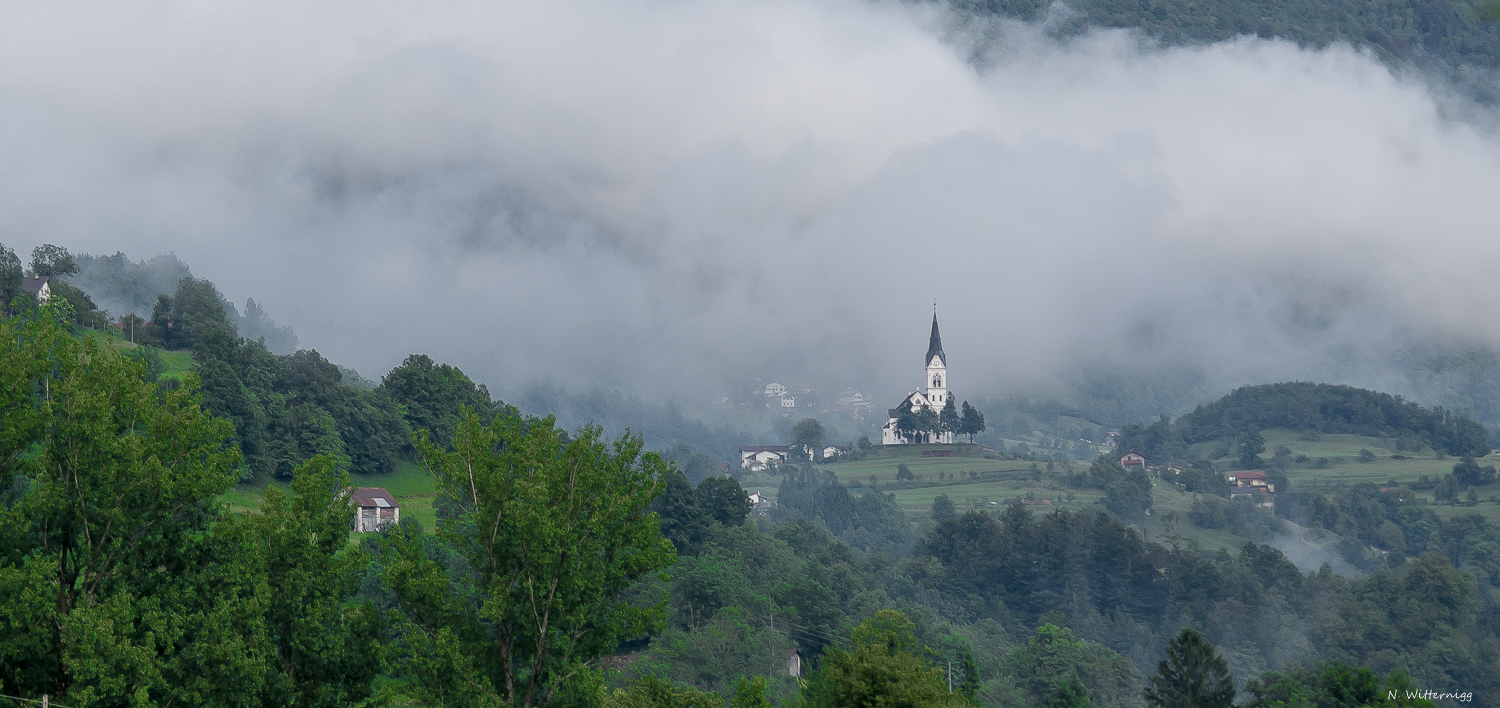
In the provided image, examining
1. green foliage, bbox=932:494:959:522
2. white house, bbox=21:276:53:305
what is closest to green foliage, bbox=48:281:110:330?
white house, bbox=21:276:53:305

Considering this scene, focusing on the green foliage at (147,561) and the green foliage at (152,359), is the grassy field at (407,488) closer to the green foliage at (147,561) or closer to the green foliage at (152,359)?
the green foliage at (152,359)

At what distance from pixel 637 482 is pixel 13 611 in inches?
522

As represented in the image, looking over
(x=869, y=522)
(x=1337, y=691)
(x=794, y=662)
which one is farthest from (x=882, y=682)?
(x=869, y=522)

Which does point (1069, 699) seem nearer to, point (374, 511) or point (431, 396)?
point (374, 511)

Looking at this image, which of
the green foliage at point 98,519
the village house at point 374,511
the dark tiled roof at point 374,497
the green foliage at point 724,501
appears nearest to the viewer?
the green foliage at point 98,519

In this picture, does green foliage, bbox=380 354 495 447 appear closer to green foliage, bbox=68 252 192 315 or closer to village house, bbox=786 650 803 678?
village house, bbox=786 650 803 678

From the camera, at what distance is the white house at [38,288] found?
90.1 m

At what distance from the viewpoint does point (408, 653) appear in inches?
1249

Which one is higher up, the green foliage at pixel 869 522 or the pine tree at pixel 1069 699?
the green foliage at pixel 869 522

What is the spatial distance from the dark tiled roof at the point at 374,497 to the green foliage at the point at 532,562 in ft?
195

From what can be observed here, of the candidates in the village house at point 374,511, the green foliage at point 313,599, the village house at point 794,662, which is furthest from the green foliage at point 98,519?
the village house at point 374,511

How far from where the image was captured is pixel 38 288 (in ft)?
306

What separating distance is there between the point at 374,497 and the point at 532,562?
208ft

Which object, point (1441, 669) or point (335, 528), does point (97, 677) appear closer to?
point (335, 528)
